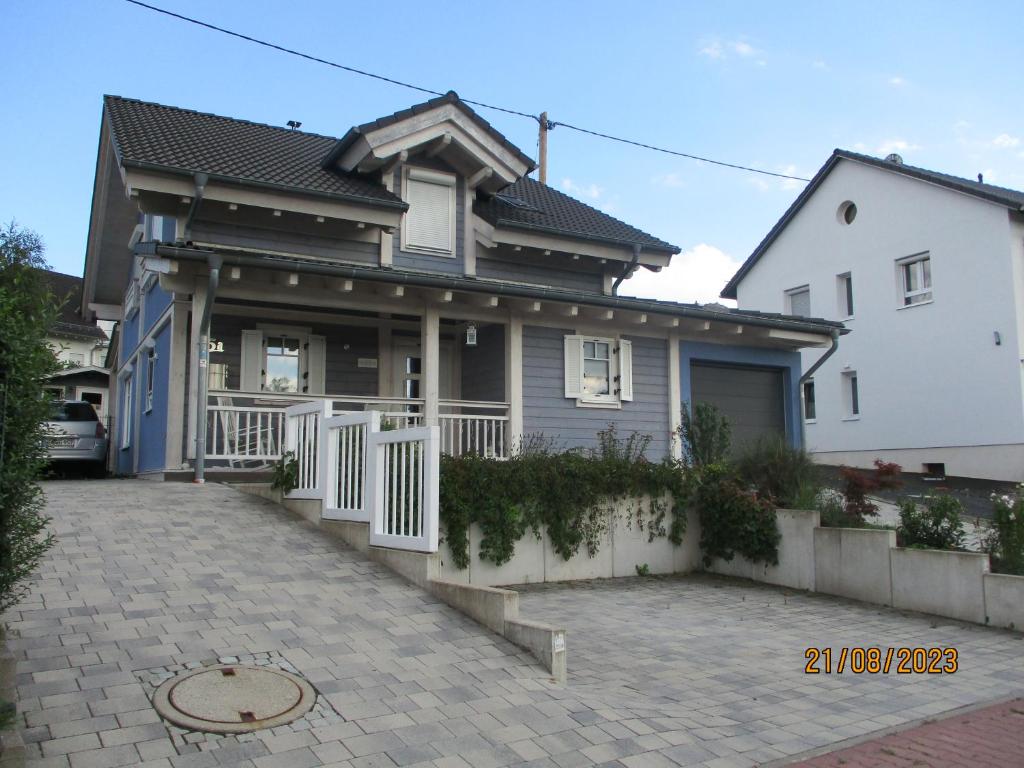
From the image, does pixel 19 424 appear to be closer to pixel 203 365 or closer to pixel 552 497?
pixel 552 497

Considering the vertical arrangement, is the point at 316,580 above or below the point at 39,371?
below

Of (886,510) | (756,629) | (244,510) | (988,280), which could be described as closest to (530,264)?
(886,510)

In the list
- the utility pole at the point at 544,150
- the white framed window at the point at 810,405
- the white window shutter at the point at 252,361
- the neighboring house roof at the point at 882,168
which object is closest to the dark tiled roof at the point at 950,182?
the neighboring house roof at the point at 882,168

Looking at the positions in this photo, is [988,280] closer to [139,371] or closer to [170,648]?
[139,371]

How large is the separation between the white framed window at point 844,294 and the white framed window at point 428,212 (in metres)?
14.2

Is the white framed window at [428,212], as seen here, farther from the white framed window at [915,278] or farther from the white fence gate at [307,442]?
the white framed window at [915,278]

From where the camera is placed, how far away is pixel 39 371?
436 centimetres

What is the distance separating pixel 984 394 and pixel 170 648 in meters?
19.8

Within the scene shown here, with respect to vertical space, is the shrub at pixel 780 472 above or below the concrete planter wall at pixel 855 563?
above

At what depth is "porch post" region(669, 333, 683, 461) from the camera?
14922 millimetres

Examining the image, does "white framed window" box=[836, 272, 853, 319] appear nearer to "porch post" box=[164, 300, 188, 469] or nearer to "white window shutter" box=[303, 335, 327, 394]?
"white window shutter" box=[303, 335, 327, 394]

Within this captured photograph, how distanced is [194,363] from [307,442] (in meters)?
3.54

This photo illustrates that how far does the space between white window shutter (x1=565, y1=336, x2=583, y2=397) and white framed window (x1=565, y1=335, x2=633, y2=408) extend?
0.7 inches

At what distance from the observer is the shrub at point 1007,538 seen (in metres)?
8.26
